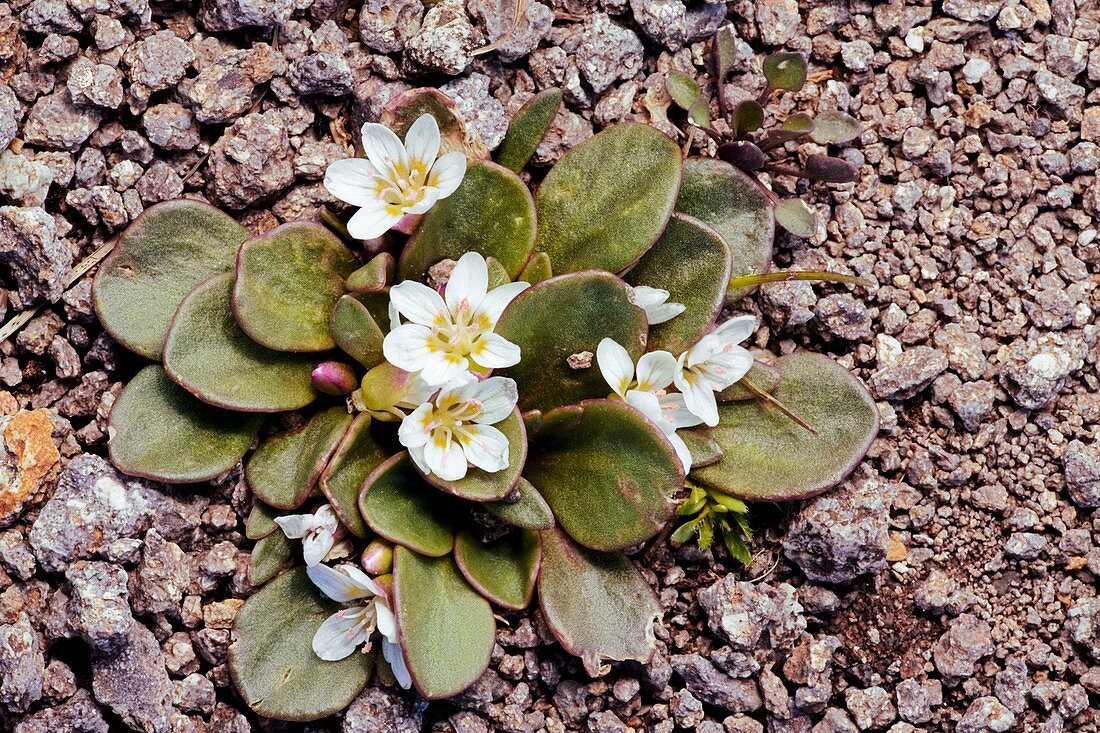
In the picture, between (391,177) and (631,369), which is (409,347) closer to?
(391,177)

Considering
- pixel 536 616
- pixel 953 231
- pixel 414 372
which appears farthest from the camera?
pixel 953 231

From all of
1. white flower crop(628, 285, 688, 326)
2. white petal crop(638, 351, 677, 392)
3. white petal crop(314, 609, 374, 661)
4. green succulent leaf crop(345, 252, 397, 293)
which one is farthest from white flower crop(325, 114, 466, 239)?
white petal crop(314, 609, 374, 661)

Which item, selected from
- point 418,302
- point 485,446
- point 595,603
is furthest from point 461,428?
point 595,603

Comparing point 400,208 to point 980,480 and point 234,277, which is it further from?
point 980,480

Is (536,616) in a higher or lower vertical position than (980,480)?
lower

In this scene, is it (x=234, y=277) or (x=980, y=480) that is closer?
(x=234, y=277)

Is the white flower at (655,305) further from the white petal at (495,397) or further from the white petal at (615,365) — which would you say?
the white petal at (495,397)

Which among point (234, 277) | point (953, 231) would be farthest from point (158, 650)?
point (953, 231)
